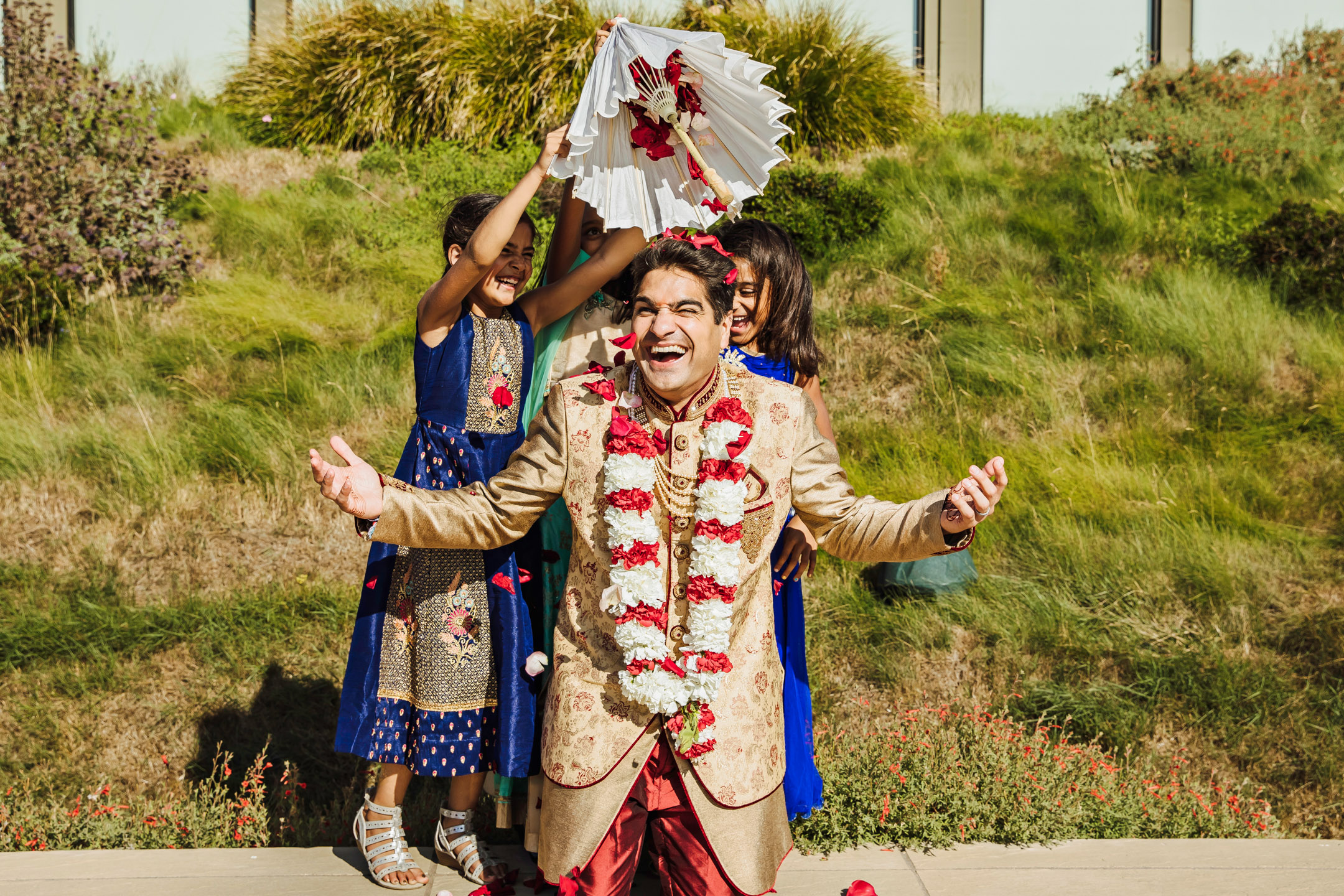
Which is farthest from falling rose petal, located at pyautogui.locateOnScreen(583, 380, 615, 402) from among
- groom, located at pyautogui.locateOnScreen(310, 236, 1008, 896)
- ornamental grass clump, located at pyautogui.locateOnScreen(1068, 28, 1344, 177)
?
ornamental grass clump, located at pyautogui.locateOnScreen(1068, 28, 1344, 177)

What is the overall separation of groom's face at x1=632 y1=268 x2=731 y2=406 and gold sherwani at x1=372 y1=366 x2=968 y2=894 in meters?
0.14

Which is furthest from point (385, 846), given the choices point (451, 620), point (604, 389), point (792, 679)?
point (604, 389)

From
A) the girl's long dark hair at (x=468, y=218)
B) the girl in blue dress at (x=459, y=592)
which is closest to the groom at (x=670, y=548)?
the girl in blue dress at (x=459, y=592)

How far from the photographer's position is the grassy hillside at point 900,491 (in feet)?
16.0

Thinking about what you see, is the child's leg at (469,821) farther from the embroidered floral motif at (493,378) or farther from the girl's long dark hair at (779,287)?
the girl's long dark hair at (779,287)

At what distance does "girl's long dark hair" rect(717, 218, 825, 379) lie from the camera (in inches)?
142

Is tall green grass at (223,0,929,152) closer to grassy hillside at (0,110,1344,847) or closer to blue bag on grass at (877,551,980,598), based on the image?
grassy hillside at (0,110,1344,847)

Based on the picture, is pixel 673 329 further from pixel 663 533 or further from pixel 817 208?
pixel 817 208

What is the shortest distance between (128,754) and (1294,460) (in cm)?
657

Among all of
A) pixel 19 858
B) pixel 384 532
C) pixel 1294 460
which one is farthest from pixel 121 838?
pixel 1294 460

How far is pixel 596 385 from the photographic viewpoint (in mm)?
3084

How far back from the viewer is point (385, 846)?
11.7ft

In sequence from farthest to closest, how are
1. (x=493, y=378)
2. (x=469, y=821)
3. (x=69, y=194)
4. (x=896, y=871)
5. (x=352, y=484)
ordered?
(x=69, y=194)
(x=896, y=871)
(x=469, y=821)
(x=493, y=378)
(x=352, y=484)

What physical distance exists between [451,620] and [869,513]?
1287mm
